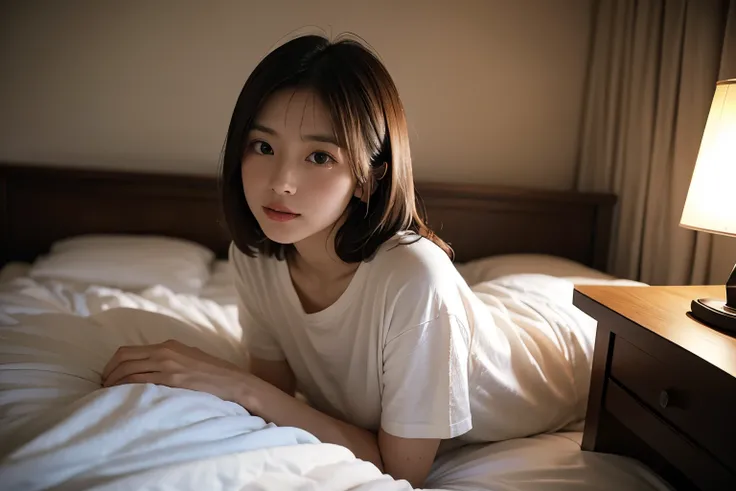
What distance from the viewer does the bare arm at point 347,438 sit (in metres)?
0.89

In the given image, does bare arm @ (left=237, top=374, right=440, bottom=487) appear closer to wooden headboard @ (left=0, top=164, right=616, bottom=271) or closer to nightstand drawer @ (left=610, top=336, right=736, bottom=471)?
nightstand drawer @ (left=610, top=336, right=736, bottom=471)

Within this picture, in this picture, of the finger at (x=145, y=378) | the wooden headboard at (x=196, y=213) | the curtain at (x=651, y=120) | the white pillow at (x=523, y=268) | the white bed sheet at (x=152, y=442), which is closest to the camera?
the white bed sheet at (x=152, y=442)

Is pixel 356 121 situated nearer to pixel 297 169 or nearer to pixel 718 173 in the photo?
pixel 297 169

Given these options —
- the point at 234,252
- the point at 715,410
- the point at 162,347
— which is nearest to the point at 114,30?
the point at 234,252

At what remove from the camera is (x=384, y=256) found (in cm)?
95

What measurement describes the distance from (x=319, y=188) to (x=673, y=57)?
1380 mm

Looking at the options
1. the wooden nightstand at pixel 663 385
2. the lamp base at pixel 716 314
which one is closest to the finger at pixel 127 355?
the wooden nightstand at pixel 663 385

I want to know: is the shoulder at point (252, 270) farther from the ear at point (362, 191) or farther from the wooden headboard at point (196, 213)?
the wooden headboard at point (196, 213)

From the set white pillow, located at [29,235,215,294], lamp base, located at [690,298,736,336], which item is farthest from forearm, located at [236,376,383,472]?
white pillow, located at [29,235,215,294]

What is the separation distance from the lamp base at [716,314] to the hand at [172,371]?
735mm

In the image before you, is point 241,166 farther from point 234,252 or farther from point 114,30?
point 114,30

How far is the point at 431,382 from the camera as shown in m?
0.87

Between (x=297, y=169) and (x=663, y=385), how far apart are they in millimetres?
638

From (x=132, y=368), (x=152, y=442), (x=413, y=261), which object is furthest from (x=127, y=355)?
(x=413, y=261)
